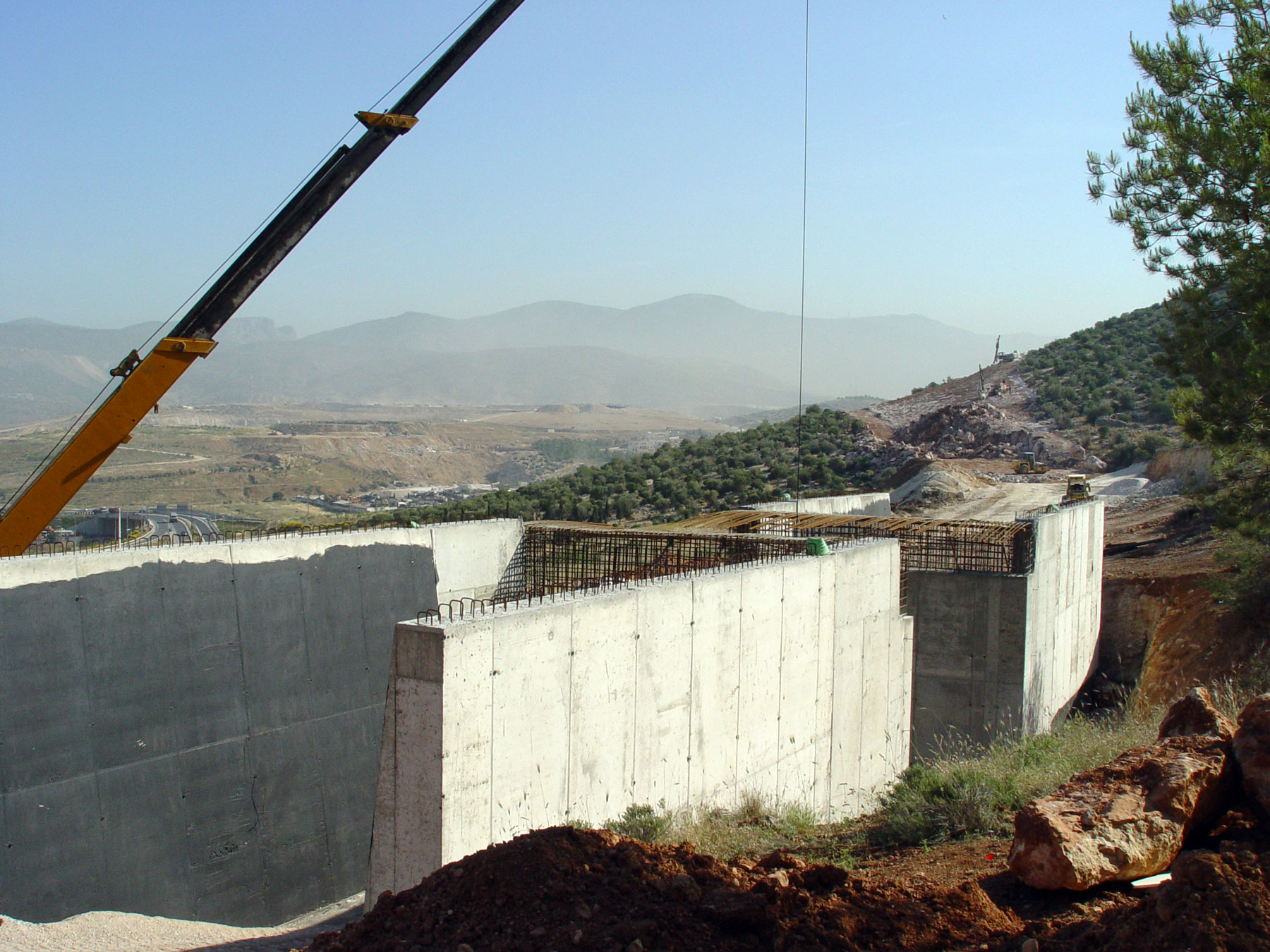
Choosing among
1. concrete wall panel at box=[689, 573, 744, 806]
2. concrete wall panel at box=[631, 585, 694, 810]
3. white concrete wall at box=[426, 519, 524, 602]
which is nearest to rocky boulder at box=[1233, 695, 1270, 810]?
concrete wall panel at box=[631, 585, 694, 810]

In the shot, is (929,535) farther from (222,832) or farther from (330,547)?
(222,832)

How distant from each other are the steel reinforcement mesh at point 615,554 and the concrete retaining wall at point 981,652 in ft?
10.5

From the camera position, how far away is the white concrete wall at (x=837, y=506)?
19.9m

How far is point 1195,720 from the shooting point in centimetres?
645

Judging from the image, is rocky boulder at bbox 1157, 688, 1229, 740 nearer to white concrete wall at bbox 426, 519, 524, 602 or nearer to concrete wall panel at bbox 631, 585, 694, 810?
concrete wall panel at bbox 631, 585, 694, 810

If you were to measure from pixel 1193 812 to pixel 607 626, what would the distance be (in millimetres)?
4819

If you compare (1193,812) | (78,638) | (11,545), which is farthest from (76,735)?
(1193,812)

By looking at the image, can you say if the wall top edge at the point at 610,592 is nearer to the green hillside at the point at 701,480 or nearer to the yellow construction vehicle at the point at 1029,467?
the green hillside at the point at 701,480

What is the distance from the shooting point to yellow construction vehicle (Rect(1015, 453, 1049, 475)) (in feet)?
131

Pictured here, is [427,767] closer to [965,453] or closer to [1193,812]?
[1193,812]

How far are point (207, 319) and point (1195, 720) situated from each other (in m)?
11.3

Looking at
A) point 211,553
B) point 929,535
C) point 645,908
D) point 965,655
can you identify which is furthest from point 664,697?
point 929,535

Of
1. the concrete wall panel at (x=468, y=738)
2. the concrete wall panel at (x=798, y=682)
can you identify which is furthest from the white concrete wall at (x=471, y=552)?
the concrete wall panel at (x=468, y=738)

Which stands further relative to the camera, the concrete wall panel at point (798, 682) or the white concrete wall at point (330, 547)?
the concrete wall panel at point (798, 682)
